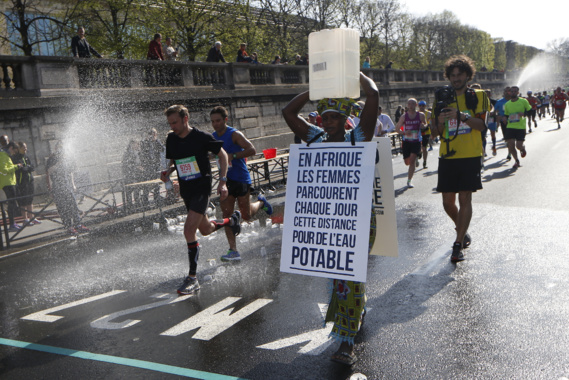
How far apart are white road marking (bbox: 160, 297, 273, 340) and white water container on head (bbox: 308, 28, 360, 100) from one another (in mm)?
2119

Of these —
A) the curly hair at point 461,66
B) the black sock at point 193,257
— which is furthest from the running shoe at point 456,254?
the black sock at point 193,257

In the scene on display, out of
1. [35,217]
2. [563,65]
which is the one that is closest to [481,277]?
[35,217]

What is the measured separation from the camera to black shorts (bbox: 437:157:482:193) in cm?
594

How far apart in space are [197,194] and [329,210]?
2.56 metres

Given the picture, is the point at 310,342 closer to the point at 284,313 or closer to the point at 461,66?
the point at 284,313

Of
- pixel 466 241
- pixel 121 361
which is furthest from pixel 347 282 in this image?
pixel 466 241

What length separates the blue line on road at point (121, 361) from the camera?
12.1 ft

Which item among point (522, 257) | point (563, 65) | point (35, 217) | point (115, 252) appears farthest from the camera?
point (563, 65)

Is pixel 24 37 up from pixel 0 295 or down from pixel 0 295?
up

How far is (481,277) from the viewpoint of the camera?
539 centimetres

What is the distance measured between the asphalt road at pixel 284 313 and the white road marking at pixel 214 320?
19 mm

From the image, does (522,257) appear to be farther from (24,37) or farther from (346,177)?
(24,37)

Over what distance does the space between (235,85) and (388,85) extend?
17.2 meters

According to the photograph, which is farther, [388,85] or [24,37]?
[388,85]
